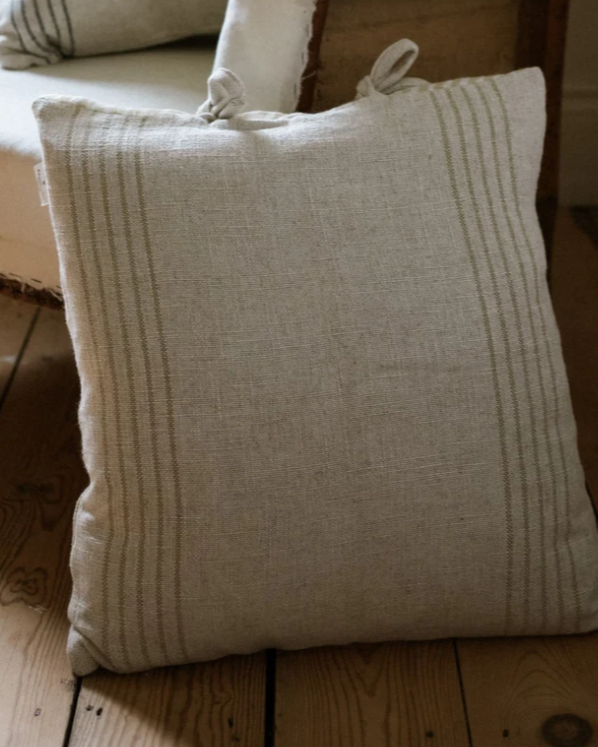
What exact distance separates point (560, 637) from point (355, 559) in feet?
0.78

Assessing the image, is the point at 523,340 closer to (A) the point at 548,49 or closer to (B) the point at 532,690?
(B) the point at 532,690

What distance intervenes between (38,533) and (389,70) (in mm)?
611

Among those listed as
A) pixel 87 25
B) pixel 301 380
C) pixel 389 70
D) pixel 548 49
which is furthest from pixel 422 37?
pixel 301 380

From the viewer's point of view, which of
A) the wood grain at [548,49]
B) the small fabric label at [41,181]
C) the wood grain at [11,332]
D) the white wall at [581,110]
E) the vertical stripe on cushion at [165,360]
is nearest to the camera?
the vertical stripe on cushion at [165,360]

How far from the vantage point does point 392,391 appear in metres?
0.70

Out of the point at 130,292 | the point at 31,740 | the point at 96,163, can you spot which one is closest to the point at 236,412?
the point at 130,292

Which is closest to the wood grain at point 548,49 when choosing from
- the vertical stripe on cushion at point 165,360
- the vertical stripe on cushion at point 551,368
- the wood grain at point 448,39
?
the wood grain at point 448,39

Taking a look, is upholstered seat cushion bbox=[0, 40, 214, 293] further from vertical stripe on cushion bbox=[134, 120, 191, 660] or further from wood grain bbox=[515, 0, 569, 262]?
wood grain bbox=[515, 0, 569, 262]

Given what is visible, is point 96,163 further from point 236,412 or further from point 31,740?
point 31,740

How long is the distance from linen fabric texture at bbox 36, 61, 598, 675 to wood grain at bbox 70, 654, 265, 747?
0.11 feet

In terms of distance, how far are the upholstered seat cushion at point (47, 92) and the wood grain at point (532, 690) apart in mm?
583

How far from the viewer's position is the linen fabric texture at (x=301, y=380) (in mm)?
683

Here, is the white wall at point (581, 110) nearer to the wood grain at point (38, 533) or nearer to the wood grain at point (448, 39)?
the wood grain at point (448, 39)

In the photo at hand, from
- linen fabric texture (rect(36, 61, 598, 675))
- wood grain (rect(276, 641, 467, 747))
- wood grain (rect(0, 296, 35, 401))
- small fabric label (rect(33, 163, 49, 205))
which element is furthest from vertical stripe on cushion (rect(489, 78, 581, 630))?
wood grain (rect(0, 296, 35, 401))
